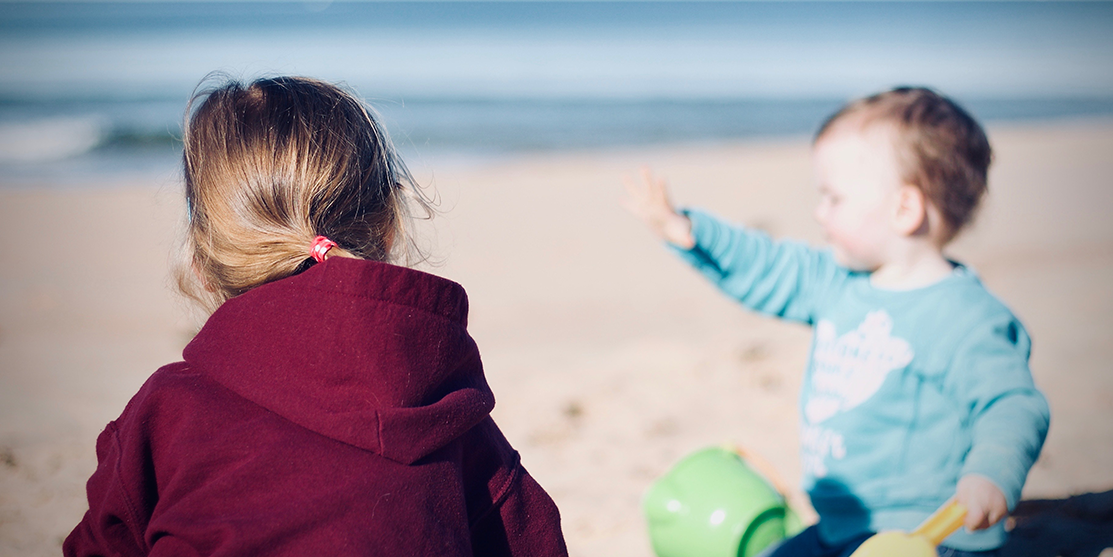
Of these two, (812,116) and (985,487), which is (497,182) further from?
(812,116)

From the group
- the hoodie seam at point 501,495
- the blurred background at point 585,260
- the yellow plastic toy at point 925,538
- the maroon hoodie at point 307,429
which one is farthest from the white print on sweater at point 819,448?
the maroon hoodie at point 307,429

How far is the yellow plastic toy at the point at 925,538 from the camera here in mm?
1396

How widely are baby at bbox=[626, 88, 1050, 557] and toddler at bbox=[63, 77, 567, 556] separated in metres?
1.00

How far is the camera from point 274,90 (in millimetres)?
1297

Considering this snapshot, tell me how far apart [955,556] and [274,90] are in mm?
1742

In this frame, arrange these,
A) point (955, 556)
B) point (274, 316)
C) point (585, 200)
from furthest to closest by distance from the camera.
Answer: point (585, 200), point (955, 556), point (274, 316)

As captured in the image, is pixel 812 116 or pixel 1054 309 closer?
pixel 1054 309

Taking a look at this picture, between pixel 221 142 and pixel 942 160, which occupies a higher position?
pixel 221 142

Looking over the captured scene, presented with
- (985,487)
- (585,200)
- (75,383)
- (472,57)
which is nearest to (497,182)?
(585,200)

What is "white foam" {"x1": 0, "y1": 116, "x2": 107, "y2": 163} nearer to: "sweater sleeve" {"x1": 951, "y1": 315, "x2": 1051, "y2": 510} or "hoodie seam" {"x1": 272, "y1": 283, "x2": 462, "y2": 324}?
"hoodie seam" {"x1": 272, "y1": 283, "x2": 462, "y2": 324}

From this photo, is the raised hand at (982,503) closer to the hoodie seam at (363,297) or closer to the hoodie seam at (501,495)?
the hoodie seam at (501,495)

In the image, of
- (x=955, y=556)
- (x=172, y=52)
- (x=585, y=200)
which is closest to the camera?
(x=955, y=556)

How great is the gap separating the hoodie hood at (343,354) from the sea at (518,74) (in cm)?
58

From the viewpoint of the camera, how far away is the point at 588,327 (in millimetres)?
4488
